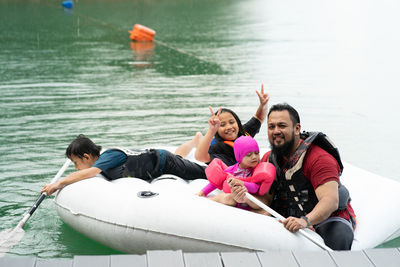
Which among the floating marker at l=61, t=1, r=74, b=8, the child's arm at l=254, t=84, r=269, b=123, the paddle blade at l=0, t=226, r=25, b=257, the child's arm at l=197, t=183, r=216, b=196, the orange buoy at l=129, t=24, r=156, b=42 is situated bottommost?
the paddle blade at l=0, t=226, r=25, b=257

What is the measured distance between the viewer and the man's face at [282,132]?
10.6 ft

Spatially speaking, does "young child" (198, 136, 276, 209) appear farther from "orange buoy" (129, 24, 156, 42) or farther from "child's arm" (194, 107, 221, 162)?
"orange buoy" (129, 24, 156, 42)

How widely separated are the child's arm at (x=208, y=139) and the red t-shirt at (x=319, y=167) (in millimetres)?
851

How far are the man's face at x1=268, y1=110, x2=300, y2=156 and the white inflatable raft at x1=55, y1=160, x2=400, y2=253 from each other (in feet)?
1.38

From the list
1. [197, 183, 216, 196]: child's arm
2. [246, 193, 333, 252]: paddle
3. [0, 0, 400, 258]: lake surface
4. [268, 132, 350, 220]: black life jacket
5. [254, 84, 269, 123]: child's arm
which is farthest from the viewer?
[0, 0, 400, 258]: lake surface

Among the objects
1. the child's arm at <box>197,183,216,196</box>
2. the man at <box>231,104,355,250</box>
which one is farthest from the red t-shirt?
the child's arm at <box>197,183,216,196</box>

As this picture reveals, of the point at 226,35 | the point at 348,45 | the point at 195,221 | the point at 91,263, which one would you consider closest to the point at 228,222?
the point at 195,221

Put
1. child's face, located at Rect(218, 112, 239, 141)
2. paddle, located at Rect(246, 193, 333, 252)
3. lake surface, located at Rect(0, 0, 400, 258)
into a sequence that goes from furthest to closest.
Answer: lake surface, located at Rect(0, 0, 400, 258), child's face, located at Rect(218, 112, 239, 141), paddle, located at Rect(246, 193, 333, 252)

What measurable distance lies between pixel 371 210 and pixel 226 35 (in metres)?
10.7

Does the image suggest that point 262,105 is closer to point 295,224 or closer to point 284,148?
point 284,148

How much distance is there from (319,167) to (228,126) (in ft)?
3.65

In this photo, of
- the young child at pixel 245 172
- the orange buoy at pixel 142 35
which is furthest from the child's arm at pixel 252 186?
the orange buoy at pixel 142 35

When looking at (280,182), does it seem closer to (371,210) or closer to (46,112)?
(371,210)

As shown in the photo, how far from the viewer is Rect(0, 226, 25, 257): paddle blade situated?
3475mm
